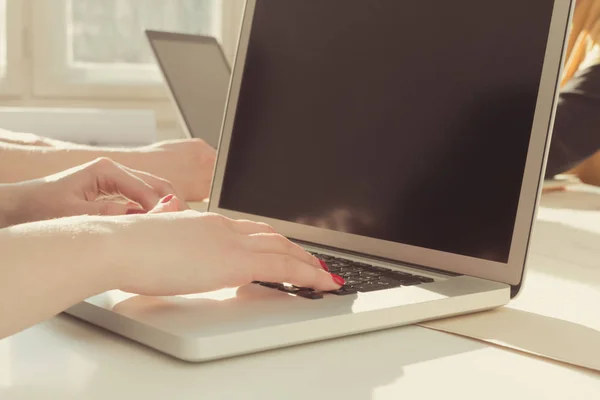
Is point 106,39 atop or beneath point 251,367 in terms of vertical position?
atop

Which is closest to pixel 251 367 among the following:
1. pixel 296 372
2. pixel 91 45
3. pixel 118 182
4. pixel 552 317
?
pixel 296 372

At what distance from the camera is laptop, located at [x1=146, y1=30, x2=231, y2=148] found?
1467 millimetres

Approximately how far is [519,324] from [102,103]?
1.99 m

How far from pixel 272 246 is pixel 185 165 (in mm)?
625

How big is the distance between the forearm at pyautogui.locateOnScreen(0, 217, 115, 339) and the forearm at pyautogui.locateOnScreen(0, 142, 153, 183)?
579mm

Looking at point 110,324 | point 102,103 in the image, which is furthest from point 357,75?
point 102,103

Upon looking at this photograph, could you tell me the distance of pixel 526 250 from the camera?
2.08 ft

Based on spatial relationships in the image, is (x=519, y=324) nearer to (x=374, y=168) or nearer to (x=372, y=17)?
(x=374, y=168)

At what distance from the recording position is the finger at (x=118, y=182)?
2.67 feet

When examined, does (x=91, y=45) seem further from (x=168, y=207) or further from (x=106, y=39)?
(x=168, y=207)

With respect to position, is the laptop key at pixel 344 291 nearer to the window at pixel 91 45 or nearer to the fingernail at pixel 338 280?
the fingernail at pixel 338 280

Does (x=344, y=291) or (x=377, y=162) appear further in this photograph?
(x=377, y=162)

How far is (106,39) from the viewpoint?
8.07ft

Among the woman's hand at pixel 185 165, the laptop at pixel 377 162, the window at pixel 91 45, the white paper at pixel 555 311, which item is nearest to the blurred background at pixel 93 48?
the window at pixel 91 45
